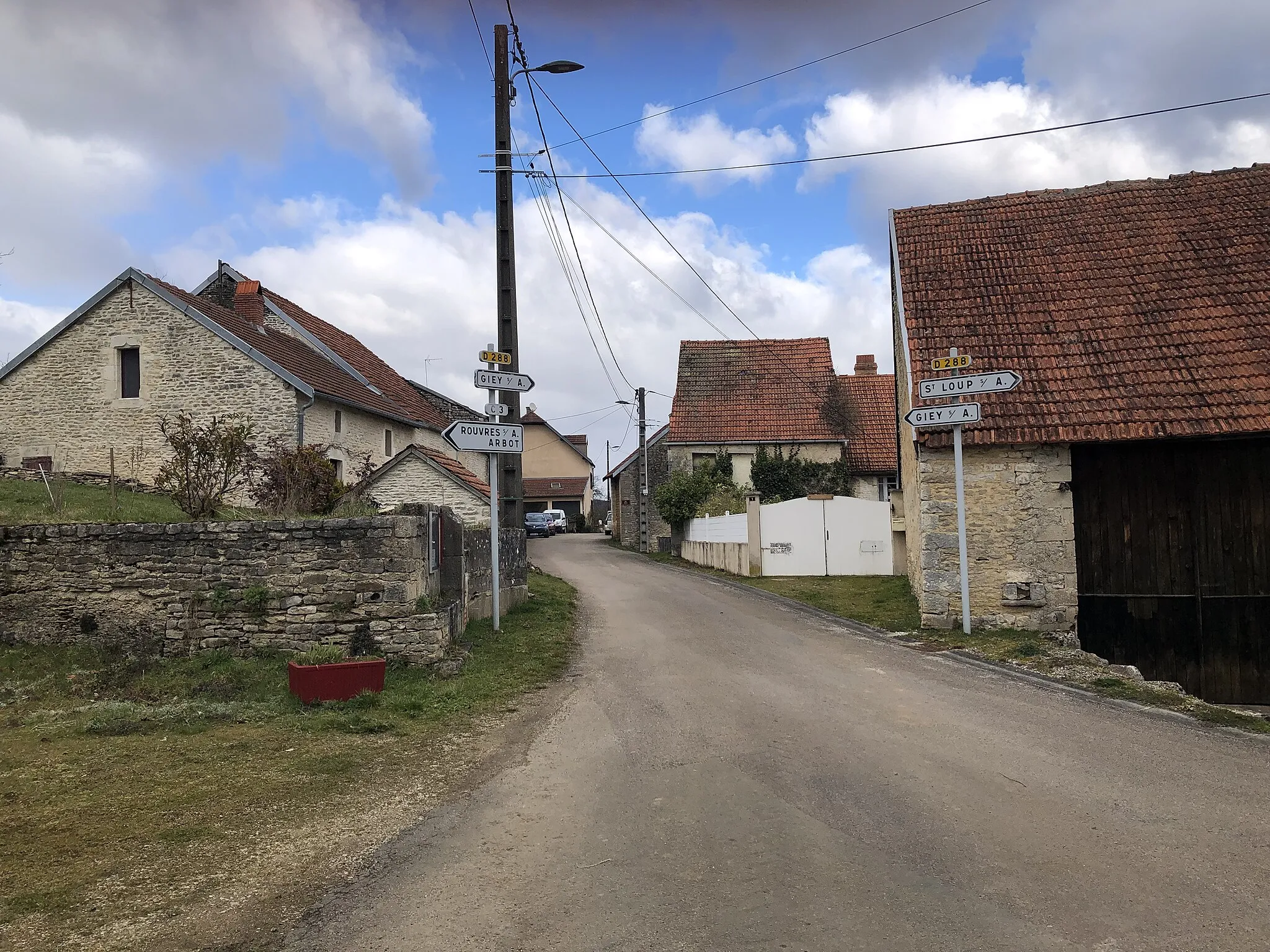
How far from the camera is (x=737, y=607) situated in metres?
15.5

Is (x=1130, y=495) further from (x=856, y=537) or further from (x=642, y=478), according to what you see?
(x=642, y=478)

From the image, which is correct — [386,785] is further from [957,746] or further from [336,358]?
[336,358]

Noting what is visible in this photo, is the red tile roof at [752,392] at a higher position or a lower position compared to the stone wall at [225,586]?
higher

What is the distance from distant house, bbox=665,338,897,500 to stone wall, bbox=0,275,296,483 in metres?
13.9

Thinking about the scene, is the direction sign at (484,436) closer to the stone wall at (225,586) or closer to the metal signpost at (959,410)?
the stone wall at (225,586)

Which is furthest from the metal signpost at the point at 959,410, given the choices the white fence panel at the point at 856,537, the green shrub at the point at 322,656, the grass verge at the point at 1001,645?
the white fence panel at the point at 856,537

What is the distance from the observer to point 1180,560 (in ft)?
39.2

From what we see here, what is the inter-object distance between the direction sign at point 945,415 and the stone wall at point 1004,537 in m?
0.88

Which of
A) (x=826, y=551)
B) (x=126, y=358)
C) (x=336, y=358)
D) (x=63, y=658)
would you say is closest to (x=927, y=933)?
(x=63, y=658)

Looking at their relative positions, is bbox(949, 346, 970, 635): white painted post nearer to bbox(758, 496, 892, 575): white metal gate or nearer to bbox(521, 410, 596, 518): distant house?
bbox(758, 496, 892, 575): white metal gate

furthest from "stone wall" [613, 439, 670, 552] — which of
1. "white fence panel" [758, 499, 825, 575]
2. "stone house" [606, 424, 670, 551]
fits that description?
"white fence panel" [758, 499, 825, 575]

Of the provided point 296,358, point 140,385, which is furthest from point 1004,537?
point 140,385

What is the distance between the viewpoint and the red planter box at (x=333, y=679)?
8078mm

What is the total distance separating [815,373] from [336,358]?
16581 mm
